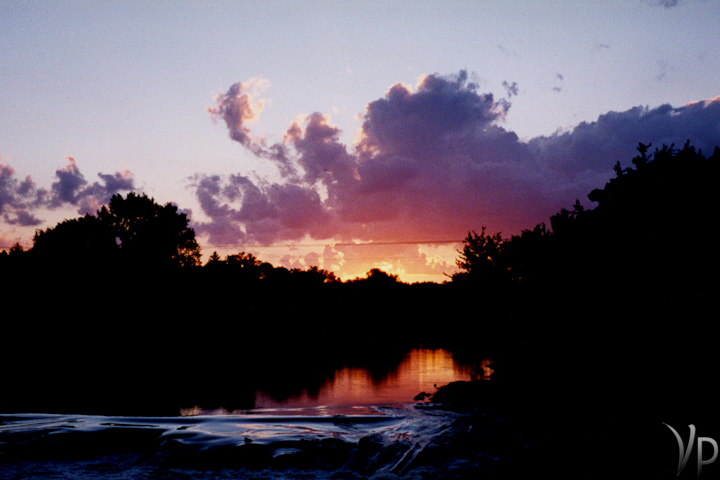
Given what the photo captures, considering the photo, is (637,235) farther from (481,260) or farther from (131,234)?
(131,234)

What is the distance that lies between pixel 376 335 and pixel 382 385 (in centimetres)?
5797

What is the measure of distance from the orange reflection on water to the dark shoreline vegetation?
1812 millimetres

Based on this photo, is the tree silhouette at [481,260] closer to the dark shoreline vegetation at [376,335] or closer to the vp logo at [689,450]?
the dark shoreline vegetation at [376,335]

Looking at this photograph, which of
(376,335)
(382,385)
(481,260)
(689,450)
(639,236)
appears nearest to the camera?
Result: (689,450)

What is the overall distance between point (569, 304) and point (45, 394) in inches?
1023

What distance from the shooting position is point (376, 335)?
A: 3543 inches

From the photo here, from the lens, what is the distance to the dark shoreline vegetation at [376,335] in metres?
15.5

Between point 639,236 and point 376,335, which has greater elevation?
point 639,236

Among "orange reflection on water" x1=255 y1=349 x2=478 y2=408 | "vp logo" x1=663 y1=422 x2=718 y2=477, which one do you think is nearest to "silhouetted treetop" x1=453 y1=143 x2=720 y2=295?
"vp logo" x1=663 y1=422 x2=718 y2=477

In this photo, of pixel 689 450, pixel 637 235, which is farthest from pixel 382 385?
pixel 689 450

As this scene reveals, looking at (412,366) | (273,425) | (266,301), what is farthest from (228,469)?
(266,301)

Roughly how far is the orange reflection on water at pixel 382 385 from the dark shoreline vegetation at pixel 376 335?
1812 mm

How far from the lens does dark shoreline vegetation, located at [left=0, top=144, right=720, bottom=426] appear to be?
1545cm

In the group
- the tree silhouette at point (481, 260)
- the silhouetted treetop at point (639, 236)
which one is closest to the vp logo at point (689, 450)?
the silhouetted treetop at point (639, 236)
